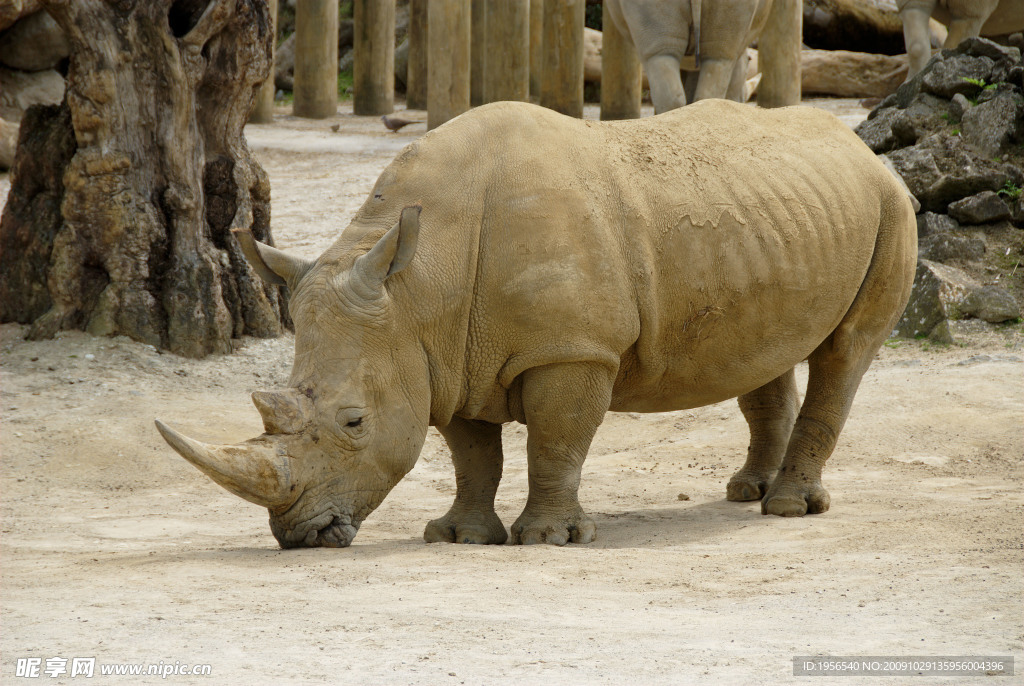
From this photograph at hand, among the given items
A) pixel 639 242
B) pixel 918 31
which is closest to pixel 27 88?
pixel 918 31

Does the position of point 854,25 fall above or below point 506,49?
above

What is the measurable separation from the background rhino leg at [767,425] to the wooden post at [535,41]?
36.7ft

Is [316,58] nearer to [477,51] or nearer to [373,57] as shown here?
[373,57]

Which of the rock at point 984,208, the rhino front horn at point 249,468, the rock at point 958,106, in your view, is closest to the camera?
the rhino front horn at point 249,468

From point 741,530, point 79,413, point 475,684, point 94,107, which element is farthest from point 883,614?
point 94,107

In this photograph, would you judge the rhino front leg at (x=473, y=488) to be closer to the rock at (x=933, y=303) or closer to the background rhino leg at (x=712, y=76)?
the rock at (x=933, y=303)

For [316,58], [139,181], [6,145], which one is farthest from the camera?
[316,58]

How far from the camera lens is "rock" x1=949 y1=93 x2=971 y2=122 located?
1049cm

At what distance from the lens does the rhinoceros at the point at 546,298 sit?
15.3ft

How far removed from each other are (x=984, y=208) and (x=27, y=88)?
34.4 ft

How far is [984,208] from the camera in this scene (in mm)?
9859

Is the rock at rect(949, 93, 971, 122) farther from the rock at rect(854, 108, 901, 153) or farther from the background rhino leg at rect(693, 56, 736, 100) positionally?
the background rhino leg at rect(693, 56, 736, 100)

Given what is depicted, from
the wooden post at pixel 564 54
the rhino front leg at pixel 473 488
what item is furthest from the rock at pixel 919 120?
the rhino front leg at pixel 473 488

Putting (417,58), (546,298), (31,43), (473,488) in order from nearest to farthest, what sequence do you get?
(546,298) < (473,488) < (31,43) < (417,58)
